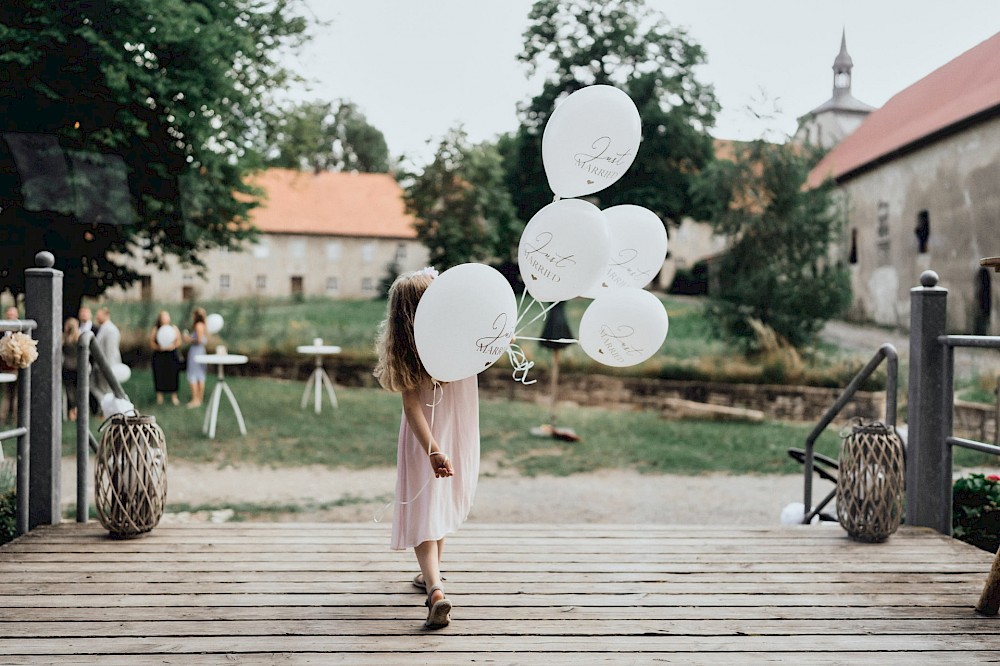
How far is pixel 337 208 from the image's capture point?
2434cm

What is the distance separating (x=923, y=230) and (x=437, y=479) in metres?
13.0

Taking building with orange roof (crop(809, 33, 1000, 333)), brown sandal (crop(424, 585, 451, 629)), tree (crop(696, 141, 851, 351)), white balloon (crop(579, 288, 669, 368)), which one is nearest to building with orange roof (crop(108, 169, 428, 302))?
tree (crop(696, 141, 851, 351))

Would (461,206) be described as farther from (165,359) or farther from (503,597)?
(503,597)

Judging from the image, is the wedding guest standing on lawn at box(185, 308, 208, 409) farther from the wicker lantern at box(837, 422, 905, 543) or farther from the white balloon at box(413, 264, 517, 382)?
the white balloon at box(413, 264, 517, 382)

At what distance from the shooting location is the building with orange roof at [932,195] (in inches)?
463

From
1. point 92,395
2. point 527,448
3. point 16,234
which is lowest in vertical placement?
point 527,448

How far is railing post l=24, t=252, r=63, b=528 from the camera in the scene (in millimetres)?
4105

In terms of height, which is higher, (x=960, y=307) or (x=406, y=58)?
(x=406, y=58)

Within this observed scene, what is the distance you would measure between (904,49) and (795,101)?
197cm

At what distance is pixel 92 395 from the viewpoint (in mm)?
10750

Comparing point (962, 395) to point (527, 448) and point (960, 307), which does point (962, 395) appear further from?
point (527, 448)

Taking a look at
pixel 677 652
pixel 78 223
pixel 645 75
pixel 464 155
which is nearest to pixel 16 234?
pixel 78 223

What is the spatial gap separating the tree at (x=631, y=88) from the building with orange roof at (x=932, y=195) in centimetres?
361

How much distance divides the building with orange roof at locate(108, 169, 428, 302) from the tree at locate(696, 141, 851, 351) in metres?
5.71
